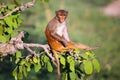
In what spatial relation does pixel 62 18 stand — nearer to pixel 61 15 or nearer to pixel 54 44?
pixel 61 15

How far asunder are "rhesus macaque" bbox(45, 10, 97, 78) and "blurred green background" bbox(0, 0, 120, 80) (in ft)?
8.65

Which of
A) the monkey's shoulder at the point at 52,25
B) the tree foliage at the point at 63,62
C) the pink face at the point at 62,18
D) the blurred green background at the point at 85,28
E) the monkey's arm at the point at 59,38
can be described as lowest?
the blurred green background at the point at 85,28

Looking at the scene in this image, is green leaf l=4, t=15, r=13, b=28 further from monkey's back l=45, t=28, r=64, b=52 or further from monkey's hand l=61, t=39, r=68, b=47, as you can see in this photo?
monkey's hand l=61, t=39, r=68, b=47

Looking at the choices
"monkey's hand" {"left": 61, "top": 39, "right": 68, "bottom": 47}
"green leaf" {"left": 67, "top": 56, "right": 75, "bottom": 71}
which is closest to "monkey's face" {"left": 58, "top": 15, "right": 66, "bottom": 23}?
"monkey's hand" {"left": 61, "top": 39, "right": 68, "bottom": 47}

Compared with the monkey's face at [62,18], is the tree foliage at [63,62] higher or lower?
lower

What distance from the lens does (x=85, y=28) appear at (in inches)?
601

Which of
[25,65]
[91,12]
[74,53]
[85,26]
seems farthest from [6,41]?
[91,12]

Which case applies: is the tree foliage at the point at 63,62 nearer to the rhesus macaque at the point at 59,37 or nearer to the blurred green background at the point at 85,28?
the rhesus macaque at the point at 59,37

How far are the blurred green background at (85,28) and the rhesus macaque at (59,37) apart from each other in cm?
264

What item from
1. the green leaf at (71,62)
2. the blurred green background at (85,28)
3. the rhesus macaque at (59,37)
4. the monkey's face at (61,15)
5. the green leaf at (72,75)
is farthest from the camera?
the blurred green background at (85,28)

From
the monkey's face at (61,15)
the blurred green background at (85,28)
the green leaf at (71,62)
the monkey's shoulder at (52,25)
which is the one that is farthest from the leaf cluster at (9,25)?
the blurred green background at (85,28)

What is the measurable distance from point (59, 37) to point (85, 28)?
9341mm

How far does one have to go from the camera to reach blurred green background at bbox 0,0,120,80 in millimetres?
10602

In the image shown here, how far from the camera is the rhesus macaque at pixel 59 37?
552 centimetres
